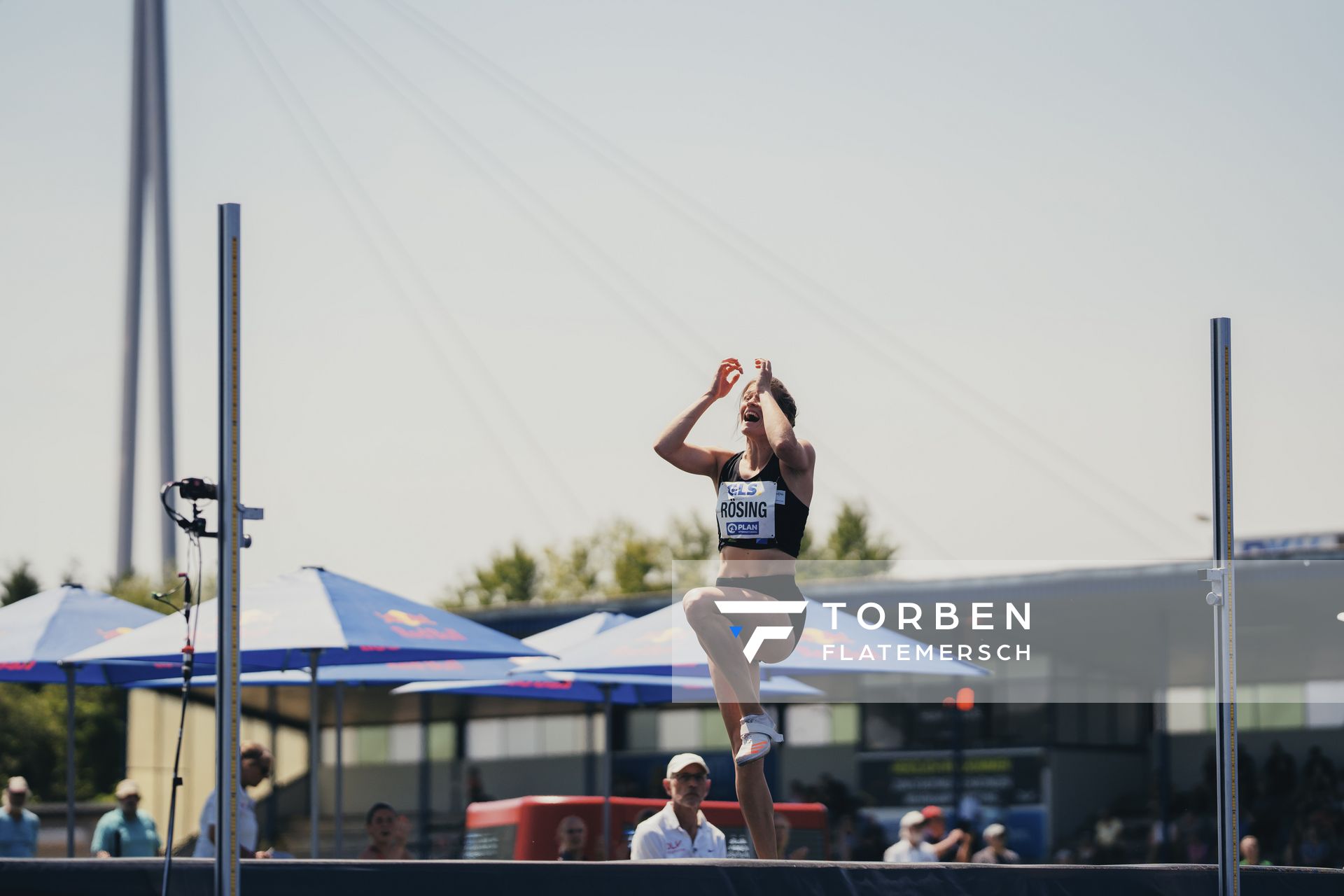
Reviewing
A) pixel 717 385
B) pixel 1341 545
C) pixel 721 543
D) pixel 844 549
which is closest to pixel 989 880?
pixel 721 543

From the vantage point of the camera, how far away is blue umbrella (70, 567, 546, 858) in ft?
33.7

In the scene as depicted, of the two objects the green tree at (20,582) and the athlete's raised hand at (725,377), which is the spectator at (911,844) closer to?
the athlete's raised hand at (725,377)

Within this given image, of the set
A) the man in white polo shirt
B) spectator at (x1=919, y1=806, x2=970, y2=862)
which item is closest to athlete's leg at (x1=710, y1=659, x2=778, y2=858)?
the man in white polo shirt

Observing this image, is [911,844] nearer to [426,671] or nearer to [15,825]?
[426,671]

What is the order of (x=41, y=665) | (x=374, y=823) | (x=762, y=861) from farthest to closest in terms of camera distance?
(x=41, y=665), (x=374, y=823), (x=762, y=861)

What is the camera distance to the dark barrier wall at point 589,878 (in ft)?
18.7

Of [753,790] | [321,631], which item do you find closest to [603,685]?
[321,631]

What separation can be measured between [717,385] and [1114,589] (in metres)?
18.5

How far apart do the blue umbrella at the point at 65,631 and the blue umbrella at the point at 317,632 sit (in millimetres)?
939

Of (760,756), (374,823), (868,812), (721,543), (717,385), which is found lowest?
(868,812)

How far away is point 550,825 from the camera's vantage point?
35.2ft

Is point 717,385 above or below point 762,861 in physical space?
above

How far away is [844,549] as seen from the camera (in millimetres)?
80875

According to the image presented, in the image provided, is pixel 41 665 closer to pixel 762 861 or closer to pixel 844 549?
pixel 762 861
